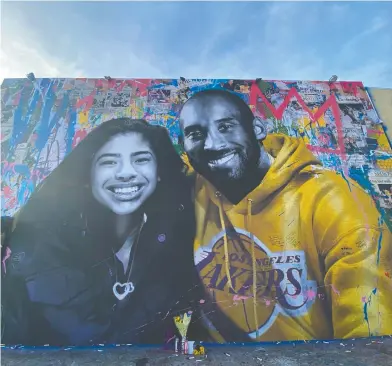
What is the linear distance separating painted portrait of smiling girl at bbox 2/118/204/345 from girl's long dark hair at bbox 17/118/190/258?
0.06 ft

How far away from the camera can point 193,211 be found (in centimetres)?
579

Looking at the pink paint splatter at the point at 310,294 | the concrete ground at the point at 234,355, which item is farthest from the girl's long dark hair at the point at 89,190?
the pink paint splatter at the point at 310,294

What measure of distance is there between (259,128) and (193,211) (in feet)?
6.36

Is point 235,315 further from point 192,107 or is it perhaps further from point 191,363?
point 192,107

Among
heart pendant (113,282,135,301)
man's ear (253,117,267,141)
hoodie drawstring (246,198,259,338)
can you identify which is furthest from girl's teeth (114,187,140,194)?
man's ear (253,117,267,141)

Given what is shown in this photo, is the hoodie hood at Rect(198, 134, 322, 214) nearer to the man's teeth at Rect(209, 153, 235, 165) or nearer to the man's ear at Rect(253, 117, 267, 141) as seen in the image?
the man's ear at Rect(253, 117, 267, 141)

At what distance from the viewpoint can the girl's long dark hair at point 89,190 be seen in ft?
18.7

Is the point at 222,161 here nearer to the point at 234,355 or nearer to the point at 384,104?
the point at 234,355

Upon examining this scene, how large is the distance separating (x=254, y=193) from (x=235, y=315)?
1.99 meters

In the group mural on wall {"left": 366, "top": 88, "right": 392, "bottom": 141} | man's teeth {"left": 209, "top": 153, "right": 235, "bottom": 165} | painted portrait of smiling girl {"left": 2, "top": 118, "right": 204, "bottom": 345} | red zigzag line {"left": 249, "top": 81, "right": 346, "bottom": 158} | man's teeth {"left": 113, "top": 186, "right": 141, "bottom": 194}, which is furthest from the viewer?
mural on wall {"left": 366, "top": 88, "right": 392, "bottom": 141}

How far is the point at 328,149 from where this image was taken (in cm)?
623

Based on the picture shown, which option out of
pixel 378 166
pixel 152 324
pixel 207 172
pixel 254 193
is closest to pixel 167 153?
pixel 207 172

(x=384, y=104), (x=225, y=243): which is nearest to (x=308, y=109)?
(x=384, y=104)

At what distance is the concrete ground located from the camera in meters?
4.76
